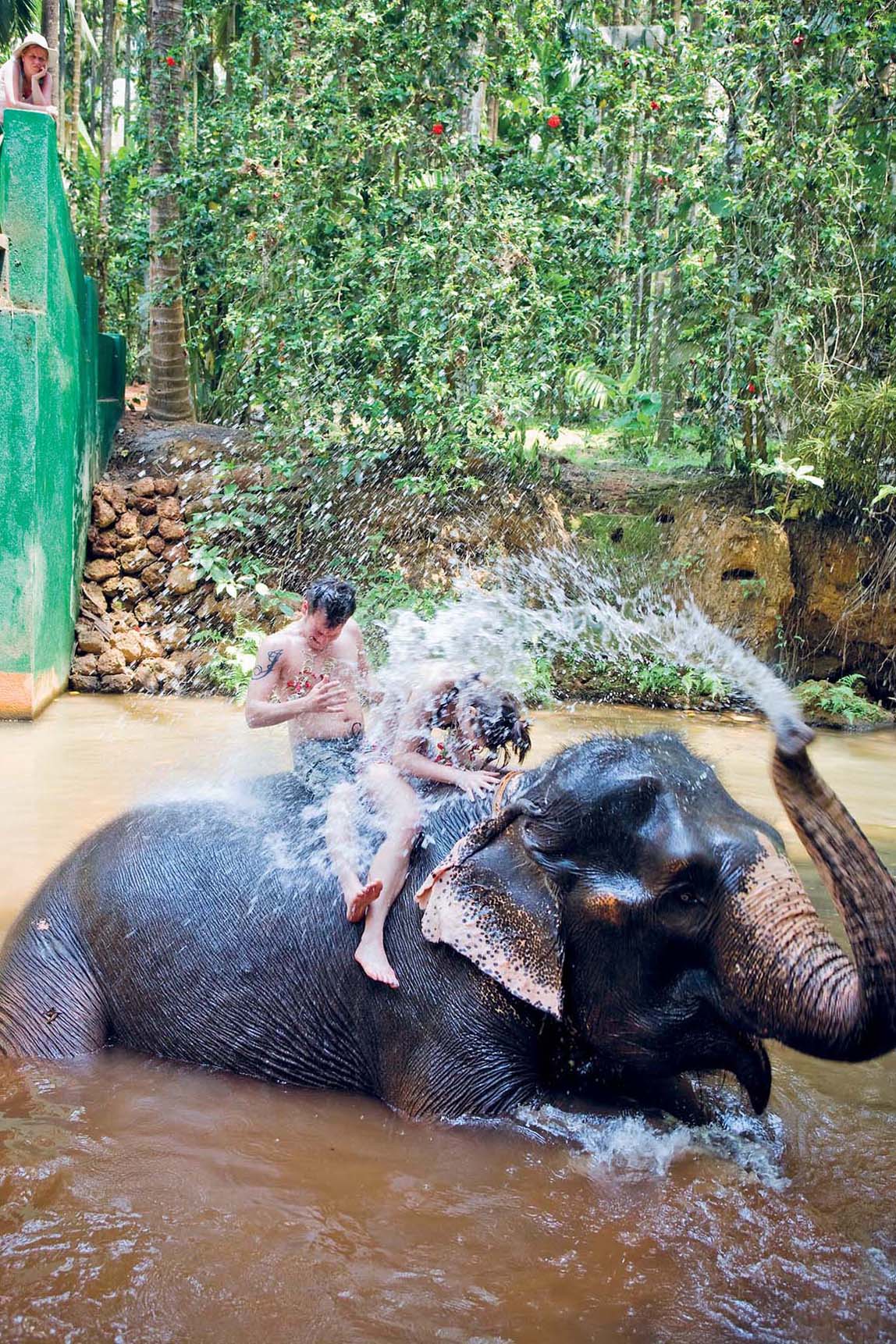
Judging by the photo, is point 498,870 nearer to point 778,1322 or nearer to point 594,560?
point 778,1322

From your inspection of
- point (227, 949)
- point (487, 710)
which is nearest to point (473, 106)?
point (487, 710)

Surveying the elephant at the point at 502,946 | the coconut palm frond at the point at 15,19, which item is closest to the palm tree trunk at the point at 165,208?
the elephant at the point at 502,946

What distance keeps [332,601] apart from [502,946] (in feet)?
5.50

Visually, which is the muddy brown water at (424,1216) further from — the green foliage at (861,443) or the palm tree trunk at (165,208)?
the palm tree trunk at (165,208)

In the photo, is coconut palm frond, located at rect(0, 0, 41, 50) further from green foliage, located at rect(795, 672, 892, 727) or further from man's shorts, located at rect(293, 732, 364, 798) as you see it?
man's shorts, located at rect(293, 732, 364, 798)

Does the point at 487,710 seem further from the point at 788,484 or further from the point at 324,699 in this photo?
the point at 788,484

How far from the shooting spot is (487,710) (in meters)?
3.74

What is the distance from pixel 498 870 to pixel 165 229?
378 inches

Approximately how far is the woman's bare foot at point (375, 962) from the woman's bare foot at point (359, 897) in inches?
2.8

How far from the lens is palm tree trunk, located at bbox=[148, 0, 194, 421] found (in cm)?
1108

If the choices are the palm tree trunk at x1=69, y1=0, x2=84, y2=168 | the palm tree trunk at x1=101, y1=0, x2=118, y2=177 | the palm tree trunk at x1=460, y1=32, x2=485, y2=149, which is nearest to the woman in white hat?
the palm tree trunk at x1=460, y1=32, x2=485, y2=149

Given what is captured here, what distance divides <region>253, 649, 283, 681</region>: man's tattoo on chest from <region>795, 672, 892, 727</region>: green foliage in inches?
245

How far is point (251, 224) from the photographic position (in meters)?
10.5

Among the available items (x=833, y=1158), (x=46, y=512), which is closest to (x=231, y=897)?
(x=833, y=1158)
